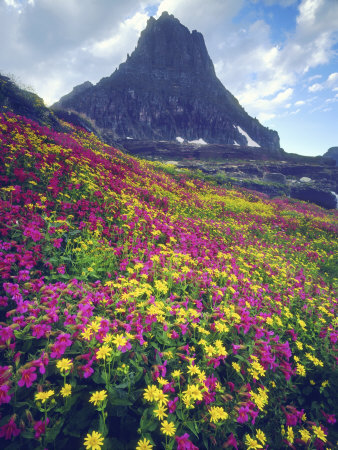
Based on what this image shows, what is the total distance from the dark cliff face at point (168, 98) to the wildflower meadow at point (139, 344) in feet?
314

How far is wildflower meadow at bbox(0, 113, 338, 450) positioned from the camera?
78.2 inches

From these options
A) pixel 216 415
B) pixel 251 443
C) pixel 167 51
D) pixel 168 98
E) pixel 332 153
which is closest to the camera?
pixel 216 415

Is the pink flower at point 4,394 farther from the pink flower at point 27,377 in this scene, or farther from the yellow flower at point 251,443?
the yellow flower at point 251,443

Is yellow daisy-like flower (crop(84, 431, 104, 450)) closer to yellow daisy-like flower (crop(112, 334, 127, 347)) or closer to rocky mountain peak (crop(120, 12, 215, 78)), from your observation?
yellow daisy-like flower (crop(112, 334, 127, 347))

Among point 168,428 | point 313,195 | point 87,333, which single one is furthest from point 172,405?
point 313,195

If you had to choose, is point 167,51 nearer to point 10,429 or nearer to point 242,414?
point 242,414

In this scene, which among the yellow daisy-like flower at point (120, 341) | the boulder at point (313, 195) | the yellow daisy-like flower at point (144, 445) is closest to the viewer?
the yellow daisy-like flower at point (144, 445)

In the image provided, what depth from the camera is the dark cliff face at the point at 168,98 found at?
323 feet

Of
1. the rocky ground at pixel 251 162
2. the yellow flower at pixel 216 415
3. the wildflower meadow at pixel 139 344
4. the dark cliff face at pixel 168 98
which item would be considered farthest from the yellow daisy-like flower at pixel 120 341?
the dark cliff face at pixel 168 98

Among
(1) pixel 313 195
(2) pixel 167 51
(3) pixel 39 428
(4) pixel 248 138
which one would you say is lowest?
(1) pixel 313 195

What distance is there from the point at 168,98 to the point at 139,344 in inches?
5017

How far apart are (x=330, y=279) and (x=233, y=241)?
402 centimetres

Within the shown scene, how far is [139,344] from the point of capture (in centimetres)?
267

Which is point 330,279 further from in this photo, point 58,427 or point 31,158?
point 31,158
